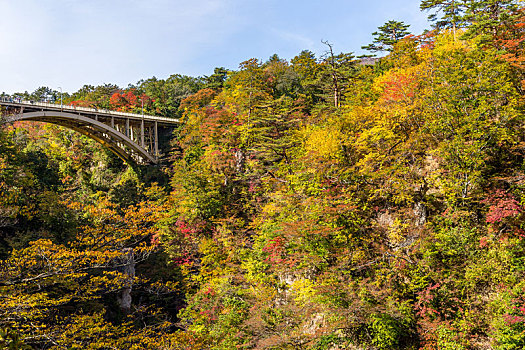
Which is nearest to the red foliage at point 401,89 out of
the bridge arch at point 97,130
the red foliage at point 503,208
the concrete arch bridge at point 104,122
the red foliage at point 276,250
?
the red foliage at point 503,208

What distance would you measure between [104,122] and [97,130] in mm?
2469

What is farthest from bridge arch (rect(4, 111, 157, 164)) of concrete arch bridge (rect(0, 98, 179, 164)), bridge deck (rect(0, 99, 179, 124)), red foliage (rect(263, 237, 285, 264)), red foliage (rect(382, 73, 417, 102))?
red foliage (rect(382, 73, 417, 102))

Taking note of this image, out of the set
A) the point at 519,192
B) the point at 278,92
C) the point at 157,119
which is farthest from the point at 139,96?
the point at 519,192

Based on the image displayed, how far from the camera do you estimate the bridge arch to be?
75.7 feet

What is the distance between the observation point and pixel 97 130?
89.3ft

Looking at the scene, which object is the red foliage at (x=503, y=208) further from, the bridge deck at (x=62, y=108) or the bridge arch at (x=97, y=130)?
the bridge deck at (x=62, y=108)

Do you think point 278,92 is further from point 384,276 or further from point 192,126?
point 384,276

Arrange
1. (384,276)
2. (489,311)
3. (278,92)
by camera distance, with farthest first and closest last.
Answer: (278,92) < (384,276) < (489,311)

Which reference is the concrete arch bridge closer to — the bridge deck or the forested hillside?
the bridge deck

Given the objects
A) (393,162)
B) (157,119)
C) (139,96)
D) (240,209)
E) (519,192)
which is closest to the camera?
(519,192)

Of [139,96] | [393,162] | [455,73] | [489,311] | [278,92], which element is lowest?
[489,311]

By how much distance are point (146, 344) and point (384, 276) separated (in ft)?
34.9

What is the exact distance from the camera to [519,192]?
10555mm

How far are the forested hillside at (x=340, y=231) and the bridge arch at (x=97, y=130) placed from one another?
604 centimetres
